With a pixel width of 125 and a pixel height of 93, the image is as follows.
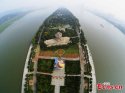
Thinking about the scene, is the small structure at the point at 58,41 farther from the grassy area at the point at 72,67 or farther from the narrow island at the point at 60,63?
the grassy area at the point at 72,67

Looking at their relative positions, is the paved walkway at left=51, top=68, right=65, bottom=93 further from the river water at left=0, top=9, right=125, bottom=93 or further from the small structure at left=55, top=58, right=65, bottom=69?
the river water at left=0, top=9, right=125, bottom=93

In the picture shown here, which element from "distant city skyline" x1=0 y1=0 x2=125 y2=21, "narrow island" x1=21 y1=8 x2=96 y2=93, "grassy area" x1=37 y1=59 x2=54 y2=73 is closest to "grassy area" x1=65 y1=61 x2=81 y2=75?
"narrow island" x1=21 y1=8 x2=96 y2=93

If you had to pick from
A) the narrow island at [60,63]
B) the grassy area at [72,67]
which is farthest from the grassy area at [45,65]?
the grassy area at [72,67]

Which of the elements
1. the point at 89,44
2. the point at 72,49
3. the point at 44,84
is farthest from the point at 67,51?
the point at 44,84

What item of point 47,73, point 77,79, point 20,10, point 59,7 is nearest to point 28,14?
point 20,10

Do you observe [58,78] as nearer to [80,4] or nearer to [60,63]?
[60,63]
